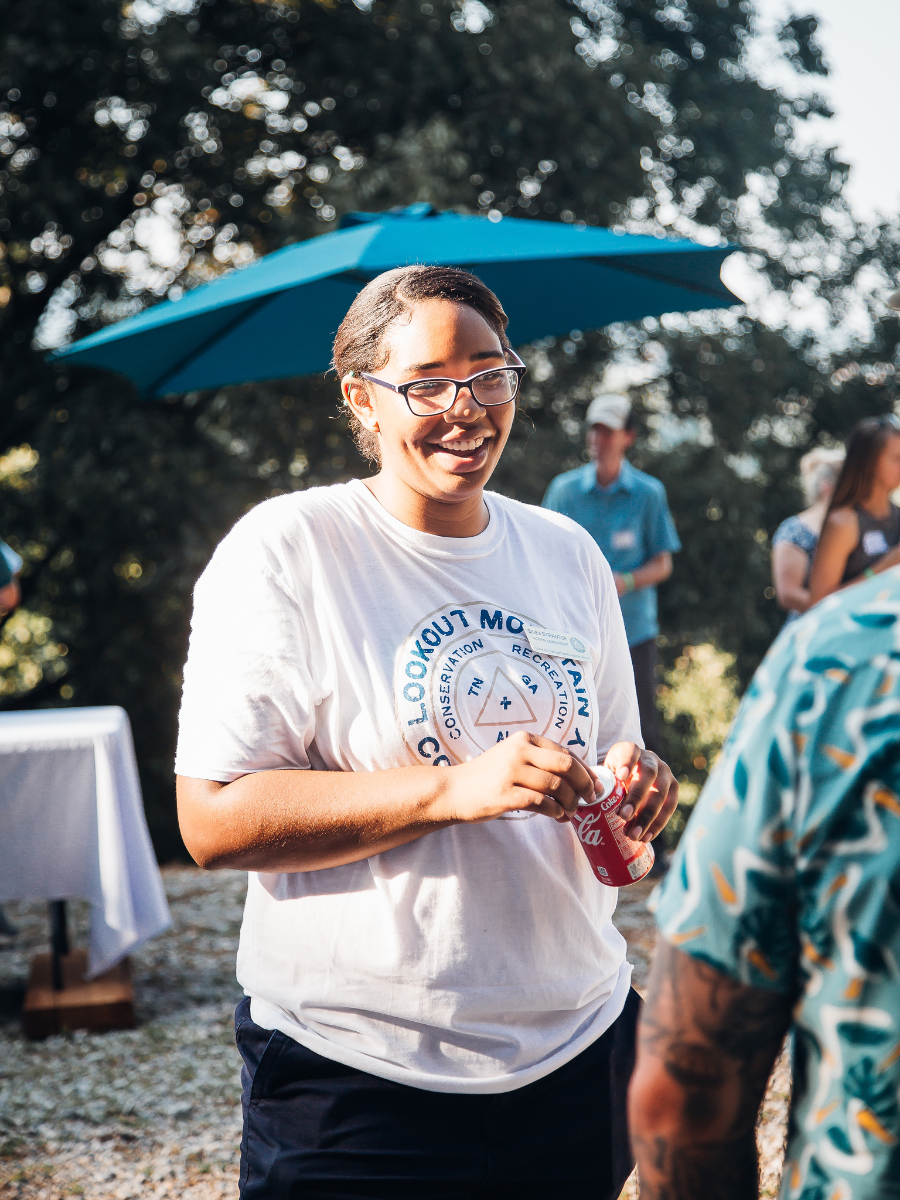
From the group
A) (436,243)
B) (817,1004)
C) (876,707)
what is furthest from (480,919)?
(436,243)

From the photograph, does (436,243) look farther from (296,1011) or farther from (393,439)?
(296,1011)

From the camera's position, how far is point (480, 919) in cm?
136

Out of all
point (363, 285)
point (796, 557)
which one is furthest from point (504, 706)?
point (796, 557)

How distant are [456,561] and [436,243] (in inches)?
101

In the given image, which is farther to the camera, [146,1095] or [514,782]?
[146,1095]

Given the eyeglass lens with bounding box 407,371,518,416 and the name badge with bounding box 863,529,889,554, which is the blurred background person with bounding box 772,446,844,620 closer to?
the name badge with bounding box 863,529,889,554

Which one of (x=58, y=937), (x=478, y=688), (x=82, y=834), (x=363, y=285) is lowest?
(x=58, y=937)

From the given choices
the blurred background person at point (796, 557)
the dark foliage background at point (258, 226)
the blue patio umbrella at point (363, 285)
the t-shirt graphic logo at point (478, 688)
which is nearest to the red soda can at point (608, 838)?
the t-shirt graphic logo at point (478, 688)

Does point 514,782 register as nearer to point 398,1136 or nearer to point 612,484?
Answer: point 398,1136

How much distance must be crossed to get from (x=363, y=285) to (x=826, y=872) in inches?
136

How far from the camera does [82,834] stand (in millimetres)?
4258

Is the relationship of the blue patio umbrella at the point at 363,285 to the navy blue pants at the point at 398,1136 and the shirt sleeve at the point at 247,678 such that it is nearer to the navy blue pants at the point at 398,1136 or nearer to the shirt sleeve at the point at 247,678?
the shirt sleeve at the point at 247,678

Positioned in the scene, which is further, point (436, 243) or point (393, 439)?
point (436, 243)

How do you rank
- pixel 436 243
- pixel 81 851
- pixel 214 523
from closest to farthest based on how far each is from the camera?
pixel 436 243 → pixel 81 851 → pixel 214 523
